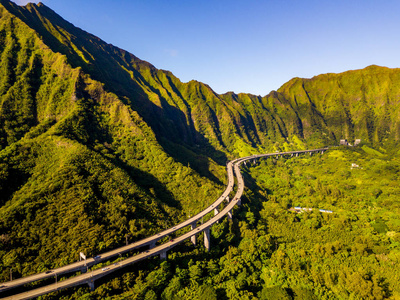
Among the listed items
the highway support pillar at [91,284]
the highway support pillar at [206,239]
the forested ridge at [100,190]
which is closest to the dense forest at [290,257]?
the forested ridge at [100,190]

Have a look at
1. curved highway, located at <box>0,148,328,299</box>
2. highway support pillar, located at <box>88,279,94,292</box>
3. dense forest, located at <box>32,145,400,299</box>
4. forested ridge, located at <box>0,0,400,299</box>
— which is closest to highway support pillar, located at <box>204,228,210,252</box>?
curved highway, located at <box>0,148,328,299</box>

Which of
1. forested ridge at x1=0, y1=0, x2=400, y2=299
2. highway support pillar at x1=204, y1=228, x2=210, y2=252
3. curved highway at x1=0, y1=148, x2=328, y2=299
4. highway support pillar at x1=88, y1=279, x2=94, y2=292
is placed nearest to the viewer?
curved highway at x1=0, y1=148, x2=328, y2=299

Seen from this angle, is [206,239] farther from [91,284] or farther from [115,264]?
[91,284]

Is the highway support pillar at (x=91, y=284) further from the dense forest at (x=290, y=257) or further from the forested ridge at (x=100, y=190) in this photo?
the forested ridge at (x=100, y=190)

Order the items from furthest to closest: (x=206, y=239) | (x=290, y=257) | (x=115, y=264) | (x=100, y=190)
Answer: (x=100, y=190) < (x=206, y=239) < (x=290, y=257) < (x=115, y=264)

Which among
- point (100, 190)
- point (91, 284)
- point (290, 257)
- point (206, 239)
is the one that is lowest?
point (290, 257)

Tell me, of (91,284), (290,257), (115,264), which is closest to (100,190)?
(115,264)

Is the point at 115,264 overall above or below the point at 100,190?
below

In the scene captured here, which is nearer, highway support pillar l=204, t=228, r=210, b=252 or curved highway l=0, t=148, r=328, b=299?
curved highway l=0, t=148, r=328, b=299

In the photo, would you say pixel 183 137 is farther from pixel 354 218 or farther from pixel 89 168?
pixel 354 218

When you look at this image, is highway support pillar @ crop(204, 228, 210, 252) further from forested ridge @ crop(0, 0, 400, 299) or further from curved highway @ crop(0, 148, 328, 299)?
forested ridge @ crop(0, 0, 400, 299)

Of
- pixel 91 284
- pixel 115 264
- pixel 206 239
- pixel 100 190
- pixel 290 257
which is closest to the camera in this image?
pixel 91 284

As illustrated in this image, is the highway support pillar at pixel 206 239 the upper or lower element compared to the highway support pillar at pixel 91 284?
lower
